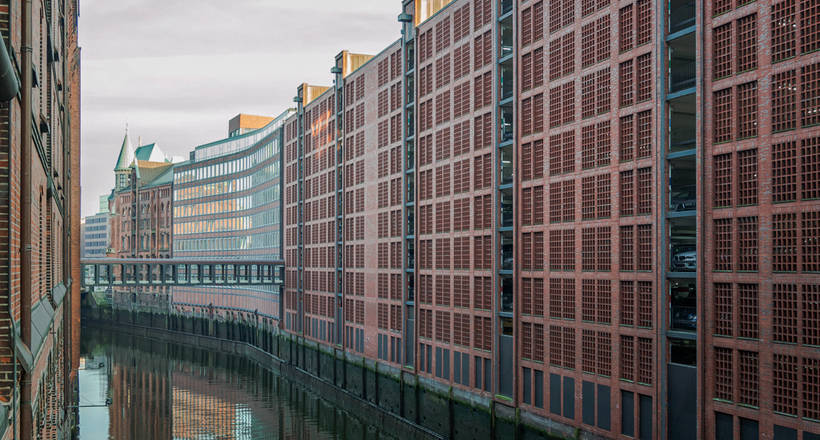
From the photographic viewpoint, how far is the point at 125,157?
16338 cm

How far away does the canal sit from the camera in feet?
168

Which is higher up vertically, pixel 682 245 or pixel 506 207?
pixel 506 207

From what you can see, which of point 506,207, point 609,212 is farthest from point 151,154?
point 609,212

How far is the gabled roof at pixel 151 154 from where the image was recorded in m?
171

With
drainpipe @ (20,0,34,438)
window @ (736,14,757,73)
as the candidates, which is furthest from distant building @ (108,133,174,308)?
drainpipe @ (20,0,34,438)

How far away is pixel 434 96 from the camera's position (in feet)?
150

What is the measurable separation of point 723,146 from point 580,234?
8.35 m

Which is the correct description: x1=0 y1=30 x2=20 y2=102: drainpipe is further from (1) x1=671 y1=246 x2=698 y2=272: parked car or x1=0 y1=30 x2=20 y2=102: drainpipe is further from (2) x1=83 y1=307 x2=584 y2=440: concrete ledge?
(2) x1=83 y1=307 x2=584 y2=440: concrete ledge

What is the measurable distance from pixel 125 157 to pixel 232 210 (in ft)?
227

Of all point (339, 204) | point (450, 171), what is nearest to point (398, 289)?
point (450, 171)

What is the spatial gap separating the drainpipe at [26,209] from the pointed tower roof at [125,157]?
160 metres

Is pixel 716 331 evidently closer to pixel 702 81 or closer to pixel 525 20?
pixel 702 81

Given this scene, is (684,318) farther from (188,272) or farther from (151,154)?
(151,154)

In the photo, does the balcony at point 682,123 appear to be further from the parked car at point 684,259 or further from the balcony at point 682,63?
the parked car at point 684,259
